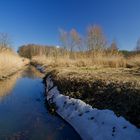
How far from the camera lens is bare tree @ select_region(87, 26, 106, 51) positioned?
31.4 m

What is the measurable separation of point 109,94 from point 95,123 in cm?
185

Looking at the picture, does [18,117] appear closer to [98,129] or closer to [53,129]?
[53,129]

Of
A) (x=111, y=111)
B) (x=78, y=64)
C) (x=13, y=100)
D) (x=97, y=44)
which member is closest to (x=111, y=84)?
(x=111, y=111)

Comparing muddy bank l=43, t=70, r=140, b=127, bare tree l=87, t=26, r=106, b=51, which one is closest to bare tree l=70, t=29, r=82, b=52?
bare tree l=87, t=26, r=106, b=51

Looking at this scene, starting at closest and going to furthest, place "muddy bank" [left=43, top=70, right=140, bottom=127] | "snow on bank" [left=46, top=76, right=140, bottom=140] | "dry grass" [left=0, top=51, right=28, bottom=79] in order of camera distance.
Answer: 1. "snow on bank" [left=46, top=76, right=140, bottom=140]
2. "muddy bank" [left=43, top=70, right=140, bottom=127]
3. "dry grass" [left=0, top=51, right=28, bottom=79]

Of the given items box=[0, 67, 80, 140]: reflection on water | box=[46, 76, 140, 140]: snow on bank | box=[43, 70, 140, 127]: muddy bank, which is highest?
box=[43, 70, 140, 127]: muddy bank

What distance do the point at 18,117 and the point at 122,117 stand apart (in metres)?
3.82

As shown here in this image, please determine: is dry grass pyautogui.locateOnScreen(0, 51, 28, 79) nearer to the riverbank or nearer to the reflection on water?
the reflection on water

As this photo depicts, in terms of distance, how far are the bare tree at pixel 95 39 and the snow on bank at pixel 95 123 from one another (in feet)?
74.2

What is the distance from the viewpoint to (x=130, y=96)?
25.2ft

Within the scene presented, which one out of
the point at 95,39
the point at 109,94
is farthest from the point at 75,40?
the point at 109,94

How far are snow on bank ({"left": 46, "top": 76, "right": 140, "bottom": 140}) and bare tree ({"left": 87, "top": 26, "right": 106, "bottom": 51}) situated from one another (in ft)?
74.2

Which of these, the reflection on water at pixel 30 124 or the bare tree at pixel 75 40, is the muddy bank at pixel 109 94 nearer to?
the reflection on water at pixel 30 124

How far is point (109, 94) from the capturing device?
8.48 m
